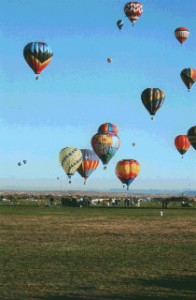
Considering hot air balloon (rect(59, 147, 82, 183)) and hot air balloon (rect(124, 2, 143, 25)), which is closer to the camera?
hot air balloon (rect(124, 2, 143, 25))

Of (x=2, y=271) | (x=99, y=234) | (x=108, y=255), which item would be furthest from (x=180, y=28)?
(x=2, y=271)

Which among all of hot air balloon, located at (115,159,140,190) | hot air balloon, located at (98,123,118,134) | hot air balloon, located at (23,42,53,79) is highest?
hot air balloon, located at (23,42,53,79)

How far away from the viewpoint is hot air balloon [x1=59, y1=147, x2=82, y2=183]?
63.1 metres

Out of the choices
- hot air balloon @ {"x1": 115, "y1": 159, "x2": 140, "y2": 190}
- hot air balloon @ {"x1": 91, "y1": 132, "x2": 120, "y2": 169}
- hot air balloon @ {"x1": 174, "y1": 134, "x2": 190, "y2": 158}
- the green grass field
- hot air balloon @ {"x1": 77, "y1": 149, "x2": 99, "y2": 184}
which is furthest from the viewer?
hot air balloon @ {"x1": 174, "y1": 134, "x2": 190, "y2": 158}

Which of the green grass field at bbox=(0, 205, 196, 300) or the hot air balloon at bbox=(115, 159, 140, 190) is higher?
the hot air balloon at bbox=(115, 159, 140, 190)

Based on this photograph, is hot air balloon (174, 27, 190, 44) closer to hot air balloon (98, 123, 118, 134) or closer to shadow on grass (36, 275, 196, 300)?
hot air balloon (98, 123, 118, 134)

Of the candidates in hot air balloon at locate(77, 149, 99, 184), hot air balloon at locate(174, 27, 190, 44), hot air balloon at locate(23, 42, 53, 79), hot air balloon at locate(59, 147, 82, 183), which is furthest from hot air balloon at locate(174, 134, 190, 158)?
hot air balloon at locate(23, 42, 53, 79)

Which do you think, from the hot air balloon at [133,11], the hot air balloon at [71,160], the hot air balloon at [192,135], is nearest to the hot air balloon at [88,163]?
the hot air balloon at [71,160]

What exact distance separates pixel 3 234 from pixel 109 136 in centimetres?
3658

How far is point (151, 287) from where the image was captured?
13.1 m

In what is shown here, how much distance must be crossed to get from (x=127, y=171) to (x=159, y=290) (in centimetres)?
5141

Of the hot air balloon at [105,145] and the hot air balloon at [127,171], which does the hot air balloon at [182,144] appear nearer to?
the hot air balloon at [127,171]

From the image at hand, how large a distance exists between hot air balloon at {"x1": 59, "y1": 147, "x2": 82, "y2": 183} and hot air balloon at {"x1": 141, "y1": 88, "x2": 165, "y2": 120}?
11.8 metres

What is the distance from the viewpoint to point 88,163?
65.3m
